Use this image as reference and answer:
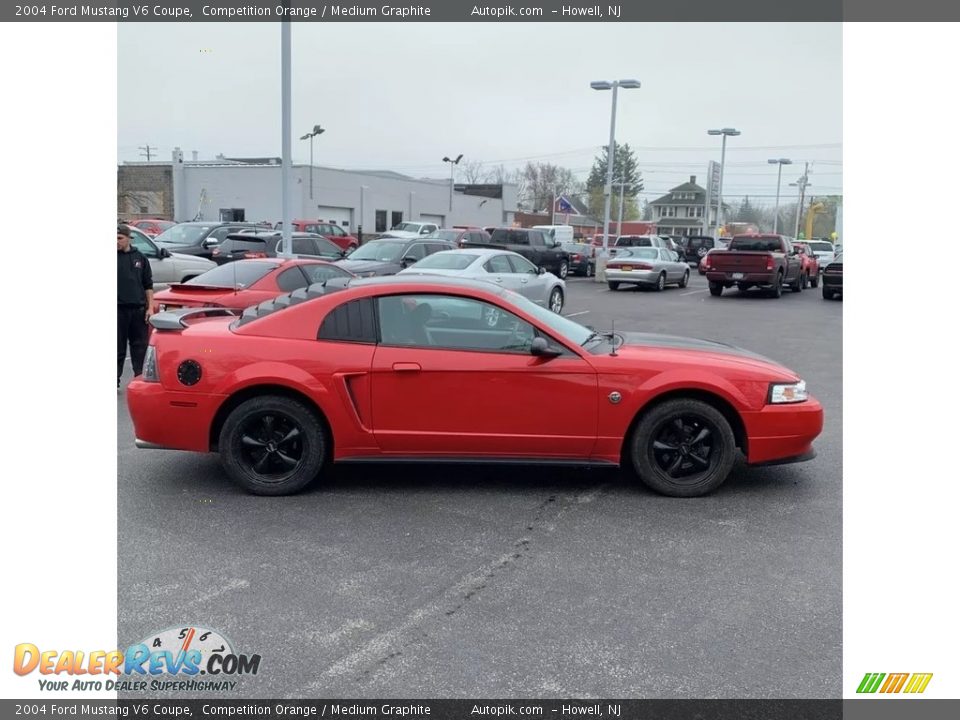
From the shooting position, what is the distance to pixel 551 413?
552cm

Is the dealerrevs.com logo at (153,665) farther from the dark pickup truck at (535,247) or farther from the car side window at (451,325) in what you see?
the dark pickup truck at (535,247)

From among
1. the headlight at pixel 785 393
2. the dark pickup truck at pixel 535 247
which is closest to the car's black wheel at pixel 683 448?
the headlight at pixel 785 393

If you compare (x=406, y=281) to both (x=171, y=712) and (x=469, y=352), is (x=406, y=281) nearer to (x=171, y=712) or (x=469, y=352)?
(x=469, y=352)

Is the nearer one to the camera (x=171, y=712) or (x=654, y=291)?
(x=171, y=712)

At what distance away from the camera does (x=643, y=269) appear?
2725cm

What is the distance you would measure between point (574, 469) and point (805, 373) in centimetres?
618

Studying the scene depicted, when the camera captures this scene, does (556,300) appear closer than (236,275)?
No

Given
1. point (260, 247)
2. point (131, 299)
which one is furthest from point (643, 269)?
point (131, 299)

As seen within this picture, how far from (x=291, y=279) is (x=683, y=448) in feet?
23.4

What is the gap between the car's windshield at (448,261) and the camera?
16016mm

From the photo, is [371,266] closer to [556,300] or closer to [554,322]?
[556,300]

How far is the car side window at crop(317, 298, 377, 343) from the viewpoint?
18.6 ft

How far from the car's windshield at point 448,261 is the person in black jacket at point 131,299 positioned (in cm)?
745

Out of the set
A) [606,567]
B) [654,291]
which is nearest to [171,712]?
[606,567]
